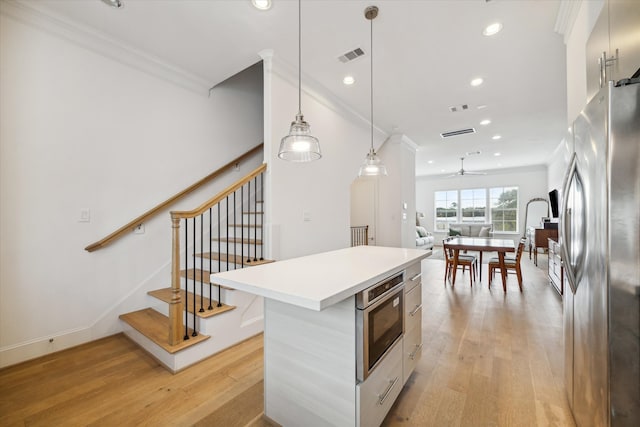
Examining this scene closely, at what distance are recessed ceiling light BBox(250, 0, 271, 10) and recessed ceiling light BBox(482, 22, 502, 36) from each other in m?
2.06

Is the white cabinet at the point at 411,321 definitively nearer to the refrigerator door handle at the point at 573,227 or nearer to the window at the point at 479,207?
the refrigerator door handle at the point at 573,227

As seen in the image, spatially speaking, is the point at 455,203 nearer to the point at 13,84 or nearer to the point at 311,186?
the point at 311,186

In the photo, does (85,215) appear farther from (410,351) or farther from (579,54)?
(579,54)

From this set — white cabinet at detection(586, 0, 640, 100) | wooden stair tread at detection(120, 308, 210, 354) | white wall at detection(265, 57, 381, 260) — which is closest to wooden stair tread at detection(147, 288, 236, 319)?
wooden stair tread at detection(120, 308, 210, 354)

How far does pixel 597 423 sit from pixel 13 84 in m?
4.38

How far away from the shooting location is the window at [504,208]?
995 cm

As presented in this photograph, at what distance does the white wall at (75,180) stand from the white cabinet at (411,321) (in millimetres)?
2785

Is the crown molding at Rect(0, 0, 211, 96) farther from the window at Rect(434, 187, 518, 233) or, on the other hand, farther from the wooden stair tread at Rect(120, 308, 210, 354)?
the window at Rect(434, 187, 518, 233)

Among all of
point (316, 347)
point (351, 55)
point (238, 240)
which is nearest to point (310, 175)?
point (238, 240)

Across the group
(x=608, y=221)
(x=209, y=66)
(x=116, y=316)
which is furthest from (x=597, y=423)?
(x=209, y=66)

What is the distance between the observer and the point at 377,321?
134 centimetres

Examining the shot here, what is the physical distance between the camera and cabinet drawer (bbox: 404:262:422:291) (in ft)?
5.80

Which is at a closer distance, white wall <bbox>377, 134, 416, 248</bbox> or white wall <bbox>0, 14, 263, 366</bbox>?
white wall <bbox>0, 14, 263, 366</bbox>

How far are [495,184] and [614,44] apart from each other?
412 inches
